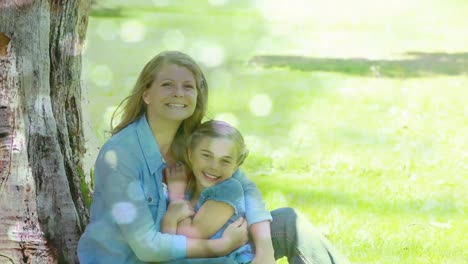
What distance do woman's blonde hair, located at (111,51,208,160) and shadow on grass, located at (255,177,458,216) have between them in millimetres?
2014

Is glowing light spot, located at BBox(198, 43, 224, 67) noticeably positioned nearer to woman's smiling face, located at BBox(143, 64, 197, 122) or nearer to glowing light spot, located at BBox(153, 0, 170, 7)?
glowing light spot, located at BBox(153, 0, 170, 7)

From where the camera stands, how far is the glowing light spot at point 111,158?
9.71 feet

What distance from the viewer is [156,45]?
11070 mm

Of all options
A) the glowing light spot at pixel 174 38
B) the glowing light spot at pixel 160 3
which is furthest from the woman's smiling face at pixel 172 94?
the glowing light spot at pixel 160 3

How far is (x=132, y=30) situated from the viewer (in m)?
13.8

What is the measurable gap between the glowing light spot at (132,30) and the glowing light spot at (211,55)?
31.7 inches

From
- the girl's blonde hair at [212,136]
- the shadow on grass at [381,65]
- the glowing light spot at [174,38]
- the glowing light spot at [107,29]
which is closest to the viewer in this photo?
the girl's blonde hair at [212,136]

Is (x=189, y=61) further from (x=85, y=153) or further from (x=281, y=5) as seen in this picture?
(x=281, y=5)

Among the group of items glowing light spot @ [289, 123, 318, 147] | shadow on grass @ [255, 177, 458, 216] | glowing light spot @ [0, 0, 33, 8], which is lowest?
shadow on grass @ [255, 177, 458, 216]

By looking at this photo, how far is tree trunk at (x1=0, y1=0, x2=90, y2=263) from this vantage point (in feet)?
10.3

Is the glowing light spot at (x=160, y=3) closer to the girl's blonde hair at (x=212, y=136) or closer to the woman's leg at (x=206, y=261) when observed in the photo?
the girl's blonde hair at (x=212, y=136)

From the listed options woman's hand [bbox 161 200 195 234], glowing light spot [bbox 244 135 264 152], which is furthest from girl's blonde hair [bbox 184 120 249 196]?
glowing light spot [bbox 244 135 264 152]

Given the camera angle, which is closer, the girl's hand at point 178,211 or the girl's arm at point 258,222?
the girl's hand at point 178,211

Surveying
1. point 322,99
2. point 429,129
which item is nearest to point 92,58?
point 322,99
